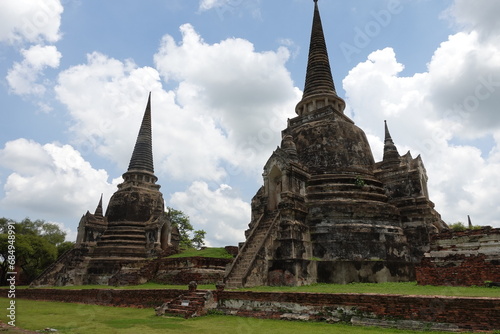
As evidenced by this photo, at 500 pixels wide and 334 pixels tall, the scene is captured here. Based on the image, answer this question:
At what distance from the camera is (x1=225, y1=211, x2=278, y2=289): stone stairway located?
14.1 metres

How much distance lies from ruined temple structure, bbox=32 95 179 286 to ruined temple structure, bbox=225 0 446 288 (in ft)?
39.4

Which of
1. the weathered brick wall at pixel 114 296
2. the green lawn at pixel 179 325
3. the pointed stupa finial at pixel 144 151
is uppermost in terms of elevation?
the pointed stupa finial at pixel 144 151

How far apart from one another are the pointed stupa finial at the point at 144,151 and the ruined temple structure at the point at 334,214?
644 inches

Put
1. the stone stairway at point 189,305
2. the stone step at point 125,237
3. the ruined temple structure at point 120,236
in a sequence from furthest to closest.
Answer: the stone step at point 125,237 < the ruined temple structure at point 120,236 < the stone stairway at point 189,305

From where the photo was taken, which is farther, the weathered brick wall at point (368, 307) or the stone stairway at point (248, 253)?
the stone stairway at point (248, 253)

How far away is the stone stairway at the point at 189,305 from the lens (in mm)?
10977

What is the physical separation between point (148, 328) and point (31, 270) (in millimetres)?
36713

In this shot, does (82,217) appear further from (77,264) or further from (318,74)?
(318,74)

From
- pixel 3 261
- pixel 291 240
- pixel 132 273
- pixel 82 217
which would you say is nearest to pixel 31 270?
pixel 3 261

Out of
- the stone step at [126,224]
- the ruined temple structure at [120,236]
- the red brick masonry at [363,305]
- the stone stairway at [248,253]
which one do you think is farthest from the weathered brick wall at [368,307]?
the stone step at [126,224]

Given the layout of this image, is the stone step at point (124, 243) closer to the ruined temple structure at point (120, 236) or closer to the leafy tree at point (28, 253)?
the ruined temple structure at point (120, 236)

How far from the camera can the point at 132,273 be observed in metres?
21.8

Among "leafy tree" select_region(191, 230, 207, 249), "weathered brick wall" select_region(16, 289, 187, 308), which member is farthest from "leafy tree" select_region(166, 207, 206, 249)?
"weathered brick wall" select_region(16, 289, 187, 308)

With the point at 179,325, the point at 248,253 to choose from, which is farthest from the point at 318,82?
the point at 179,325
